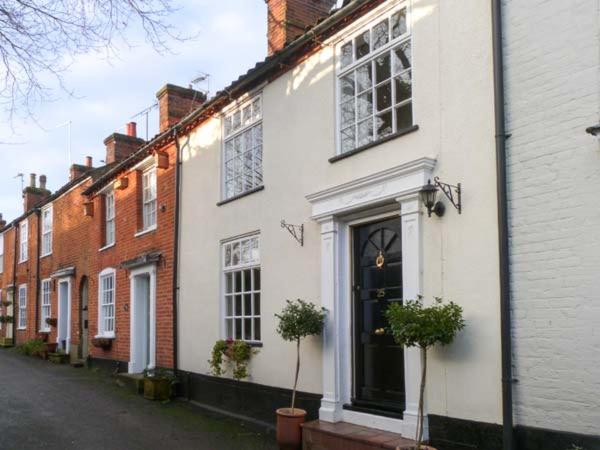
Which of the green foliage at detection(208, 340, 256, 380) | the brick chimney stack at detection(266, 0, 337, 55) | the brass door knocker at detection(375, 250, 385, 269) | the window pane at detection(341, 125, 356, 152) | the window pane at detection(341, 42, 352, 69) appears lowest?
the green foliage at detection(208, 340, 256, 380)

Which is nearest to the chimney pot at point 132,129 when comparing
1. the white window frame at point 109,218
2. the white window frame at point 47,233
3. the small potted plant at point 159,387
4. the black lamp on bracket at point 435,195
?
the white window frame at point 109,218

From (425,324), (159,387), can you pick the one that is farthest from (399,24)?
(159,387)

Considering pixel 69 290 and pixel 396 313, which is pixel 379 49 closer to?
pixel 396 313

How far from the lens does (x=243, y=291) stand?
10.4 meters

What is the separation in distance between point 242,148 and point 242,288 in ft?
7.48

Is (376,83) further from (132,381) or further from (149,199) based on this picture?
(132,381)

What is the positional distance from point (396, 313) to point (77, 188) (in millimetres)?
14824

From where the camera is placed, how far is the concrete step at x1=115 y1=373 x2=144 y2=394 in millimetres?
12773

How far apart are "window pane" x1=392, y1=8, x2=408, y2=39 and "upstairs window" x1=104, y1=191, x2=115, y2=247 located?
1037cm

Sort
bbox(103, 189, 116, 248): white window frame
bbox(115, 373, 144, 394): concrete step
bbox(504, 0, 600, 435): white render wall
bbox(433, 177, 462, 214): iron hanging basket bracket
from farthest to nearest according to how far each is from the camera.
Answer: bbox(103, 189, 116, 248): white window frame < bbox(115, 373, 144, 394): concrete step < bbox(433, 177, 462, 214): iron hanging basket bracket < bbox(504, 0, 600, 435): white render wall

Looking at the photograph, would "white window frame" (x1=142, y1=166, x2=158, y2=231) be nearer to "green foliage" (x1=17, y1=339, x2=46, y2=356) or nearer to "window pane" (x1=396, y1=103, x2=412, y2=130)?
"window pane" (x1=396, y1=103, x2=412, y2=130)

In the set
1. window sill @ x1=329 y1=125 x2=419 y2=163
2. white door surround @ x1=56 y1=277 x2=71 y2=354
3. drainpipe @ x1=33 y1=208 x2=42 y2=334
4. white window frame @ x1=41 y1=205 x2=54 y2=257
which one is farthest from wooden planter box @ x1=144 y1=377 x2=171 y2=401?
drainpipe @ x1=33 y1=208 x2=42 y2=334

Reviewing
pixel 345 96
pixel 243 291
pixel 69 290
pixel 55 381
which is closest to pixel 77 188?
pixel 69 290

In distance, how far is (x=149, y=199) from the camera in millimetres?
14305
